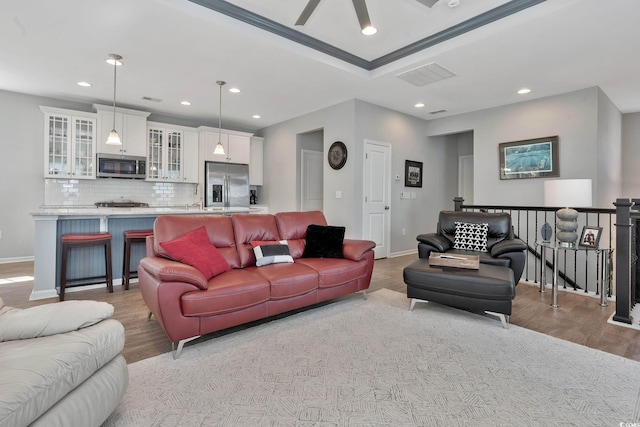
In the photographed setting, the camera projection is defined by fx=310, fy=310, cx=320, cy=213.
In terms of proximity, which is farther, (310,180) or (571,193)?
(310,180)

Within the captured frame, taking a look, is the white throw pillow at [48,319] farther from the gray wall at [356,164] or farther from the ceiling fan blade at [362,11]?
the gray wall at [356,164]

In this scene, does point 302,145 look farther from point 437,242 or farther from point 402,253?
point 437,242

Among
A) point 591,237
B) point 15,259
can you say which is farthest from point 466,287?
point 15,259

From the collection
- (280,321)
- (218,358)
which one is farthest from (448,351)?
(218,358)

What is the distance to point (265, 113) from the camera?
613 cm

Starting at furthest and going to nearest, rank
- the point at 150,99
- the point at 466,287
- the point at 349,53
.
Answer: the point at 150,99, the point at 349,53, the point at 466,287

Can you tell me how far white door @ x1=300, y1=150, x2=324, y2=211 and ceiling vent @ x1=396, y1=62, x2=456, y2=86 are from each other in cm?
289

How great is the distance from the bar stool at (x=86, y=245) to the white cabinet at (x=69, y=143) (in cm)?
238

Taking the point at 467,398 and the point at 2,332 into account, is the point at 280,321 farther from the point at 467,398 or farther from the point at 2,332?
the point at 2,332

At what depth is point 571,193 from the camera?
331 cm

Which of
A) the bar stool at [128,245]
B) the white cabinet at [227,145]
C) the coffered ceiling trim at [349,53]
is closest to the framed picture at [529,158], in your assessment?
the coffered ceiling trim at [349,53]

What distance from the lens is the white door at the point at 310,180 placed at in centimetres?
664

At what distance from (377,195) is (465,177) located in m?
3.01

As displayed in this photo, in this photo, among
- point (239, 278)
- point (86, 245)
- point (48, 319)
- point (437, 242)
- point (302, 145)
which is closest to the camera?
point (48, 319)
